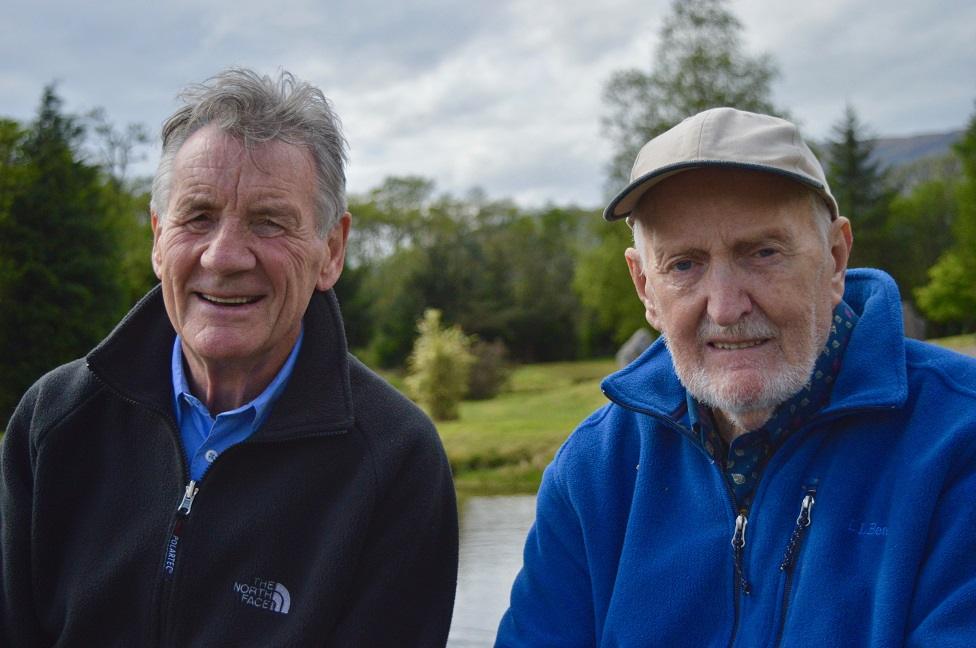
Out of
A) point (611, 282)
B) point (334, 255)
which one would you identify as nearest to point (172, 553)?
point (334, 255)

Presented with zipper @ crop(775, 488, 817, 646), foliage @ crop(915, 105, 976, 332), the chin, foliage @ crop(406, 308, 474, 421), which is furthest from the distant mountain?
zipper @ crop(775, 488, 817, 646)

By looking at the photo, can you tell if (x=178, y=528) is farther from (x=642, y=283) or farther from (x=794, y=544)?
(x=794, y=544)

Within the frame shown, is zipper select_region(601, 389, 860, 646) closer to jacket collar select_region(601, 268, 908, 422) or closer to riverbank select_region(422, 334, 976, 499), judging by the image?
jacket collar select_region(601, 268, 908, 422)

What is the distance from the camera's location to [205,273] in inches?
95.9

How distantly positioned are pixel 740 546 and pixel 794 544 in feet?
0.41

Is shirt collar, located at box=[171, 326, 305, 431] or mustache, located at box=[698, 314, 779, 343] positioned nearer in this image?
mustache, located at box=[698, 314, 779, 343]

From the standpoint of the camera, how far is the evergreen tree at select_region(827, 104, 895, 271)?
36.0 metres

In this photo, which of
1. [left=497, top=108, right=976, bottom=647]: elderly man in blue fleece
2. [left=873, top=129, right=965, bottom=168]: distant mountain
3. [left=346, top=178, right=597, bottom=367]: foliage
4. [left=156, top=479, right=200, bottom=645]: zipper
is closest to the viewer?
[left=497, top=108, right=976, bottom=647]: elderly man in blue fleece

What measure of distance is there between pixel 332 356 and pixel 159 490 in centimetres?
55

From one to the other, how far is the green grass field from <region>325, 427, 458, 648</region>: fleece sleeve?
1108 centimetres

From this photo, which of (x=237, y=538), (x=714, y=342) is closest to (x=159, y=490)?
(x=237, y=538)

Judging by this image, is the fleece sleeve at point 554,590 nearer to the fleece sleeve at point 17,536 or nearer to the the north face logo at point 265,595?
the the north face logo at point 265,595

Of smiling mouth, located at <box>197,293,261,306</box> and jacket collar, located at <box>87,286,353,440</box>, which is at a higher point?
smiling mouth, located at <box>197,293,261,306</box>

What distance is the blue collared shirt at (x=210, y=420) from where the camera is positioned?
246cm
